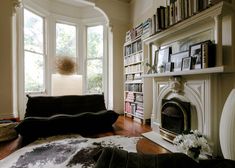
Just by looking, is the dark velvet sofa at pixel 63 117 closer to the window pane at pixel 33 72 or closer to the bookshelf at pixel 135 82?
the bookshelf at pixel 135 82

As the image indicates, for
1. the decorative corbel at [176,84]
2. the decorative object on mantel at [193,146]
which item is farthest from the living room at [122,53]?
the decorative object on mantel at [193,146]

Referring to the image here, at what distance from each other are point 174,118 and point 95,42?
379cm

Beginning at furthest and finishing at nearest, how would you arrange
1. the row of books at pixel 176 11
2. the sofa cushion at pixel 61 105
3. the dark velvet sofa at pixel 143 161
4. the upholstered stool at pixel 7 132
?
the sofa cushion at pixel 61 105
the upholstered stool at pixel 7 132
the row of books at pixel 176 11
the dark velvet sofa at pixel 143 161

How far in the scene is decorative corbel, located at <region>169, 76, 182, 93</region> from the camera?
7.86 ft

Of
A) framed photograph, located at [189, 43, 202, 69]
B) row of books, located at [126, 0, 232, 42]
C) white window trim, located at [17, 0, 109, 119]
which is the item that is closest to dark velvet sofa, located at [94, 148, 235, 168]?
framed photograph, located at [189, 43, 202, 69]

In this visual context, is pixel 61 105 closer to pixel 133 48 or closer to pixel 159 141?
pixel 159 141

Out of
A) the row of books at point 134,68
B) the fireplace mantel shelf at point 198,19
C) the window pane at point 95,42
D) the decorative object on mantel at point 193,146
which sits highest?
the window pane at point 95,42

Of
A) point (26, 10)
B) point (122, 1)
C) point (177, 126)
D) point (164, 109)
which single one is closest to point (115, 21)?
point (122, 1)

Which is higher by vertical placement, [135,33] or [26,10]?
[26,10]

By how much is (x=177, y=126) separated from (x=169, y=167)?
1.72m

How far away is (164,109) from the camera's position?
2.70m

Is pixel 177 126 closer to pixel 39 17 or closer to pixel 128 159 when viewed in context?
pixel 128 159

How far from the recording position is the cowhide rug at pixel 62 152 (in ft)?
6.20

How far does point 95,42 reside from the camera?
5.38m
